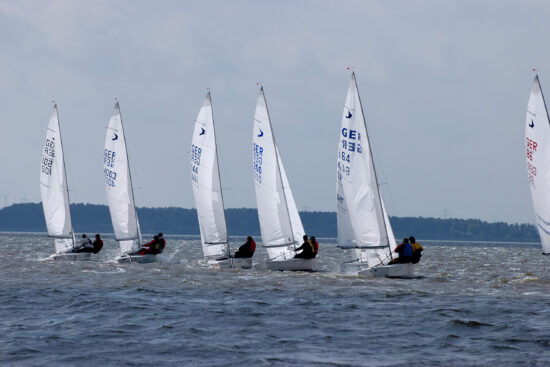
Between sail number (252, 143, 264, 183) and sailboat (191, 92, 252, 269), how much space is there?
143 inches

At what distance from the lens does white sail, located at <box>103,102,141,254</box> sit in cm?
3944

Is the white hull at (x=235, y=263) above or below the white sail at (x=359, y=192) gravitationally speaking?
below

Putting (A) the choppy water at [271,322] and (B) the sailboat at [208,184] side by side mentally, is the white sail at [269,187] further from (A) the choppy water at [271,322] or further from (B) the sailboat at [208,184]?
(A) the choppy water at [271,322]

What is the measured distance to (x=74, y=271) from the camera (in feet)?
104

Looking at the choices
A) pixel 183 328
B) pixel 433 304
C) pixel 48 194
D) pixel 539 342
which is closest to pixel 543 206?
pixel 433 304

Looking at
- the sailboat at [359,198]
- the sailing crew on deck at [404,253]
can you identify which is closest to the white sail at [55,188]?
the sailboat at [359,198]

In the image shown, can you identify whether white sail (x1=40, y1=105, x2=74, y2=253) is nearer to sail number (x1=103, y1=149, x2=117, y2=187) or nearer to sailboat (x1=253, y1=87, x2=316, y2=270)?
sail number (x1=103, y1=149, x2=117, y2=187)

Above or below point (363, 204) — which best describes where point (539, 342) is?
below

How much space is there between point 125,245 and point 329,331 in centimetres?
2455

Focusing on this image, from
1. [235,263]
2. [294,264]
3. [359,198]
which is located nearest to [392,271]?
[359,198]

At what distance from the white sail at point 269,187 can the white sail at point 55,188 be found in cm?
1253

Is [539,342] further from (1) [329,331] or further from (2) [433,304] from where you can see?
(2) [433,304]

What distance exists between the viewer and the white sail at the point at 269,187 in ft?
107

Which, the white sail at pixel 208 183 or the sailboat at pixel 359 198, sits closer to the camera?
the sailboat at pixel 359 198
